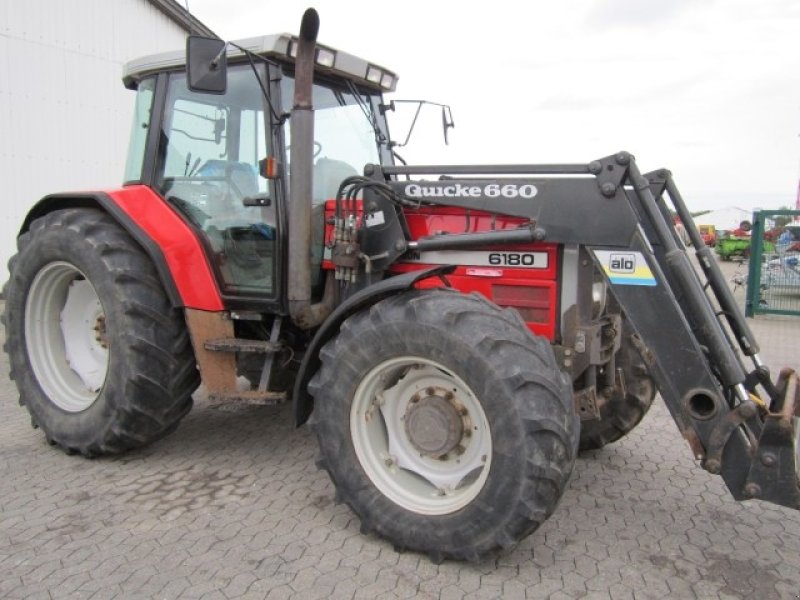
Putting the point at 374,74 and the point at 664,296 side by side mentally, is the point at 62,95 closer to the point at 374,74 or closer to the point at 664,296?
the point at 374,74

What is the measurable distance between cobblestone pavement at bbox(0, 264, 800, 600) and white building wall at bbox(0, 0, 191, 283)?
7.24m

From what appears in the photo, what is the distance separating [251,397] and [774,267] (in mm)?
9471

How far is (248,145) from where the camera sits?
3.88 metres

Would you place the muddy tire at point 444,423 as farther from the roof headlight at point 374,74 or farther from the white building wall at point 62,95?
the white building wall at point 62,95

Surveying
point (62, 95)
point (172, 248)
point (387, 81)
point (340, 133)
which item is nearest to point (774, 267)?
point (387, 81)

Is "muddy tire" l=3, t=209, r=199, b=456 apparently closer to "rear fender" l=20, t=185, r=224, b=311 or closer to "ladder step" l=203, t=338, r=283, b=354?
"rear fender" l=20, t=185, r=224, b=311

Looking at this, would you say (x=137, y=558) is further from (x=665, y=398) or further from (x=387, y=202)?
(x=665, y=398)

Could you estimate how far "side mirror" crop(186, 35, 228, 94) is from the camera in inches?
129

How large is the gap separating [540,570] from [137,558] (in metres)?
1.72

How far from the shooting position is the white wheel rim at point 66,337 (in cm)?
439

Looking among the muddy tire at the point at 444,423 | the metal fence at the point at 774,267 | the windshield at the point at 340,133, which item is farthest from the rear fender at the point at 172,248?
the metal fence at the point at 774,267

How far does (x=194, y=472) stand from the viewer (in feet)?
13.0

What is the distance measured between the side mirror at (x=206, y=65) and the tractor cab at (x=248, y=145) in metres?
0.24

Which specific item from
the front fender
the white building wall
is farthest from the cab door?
the white building wall
